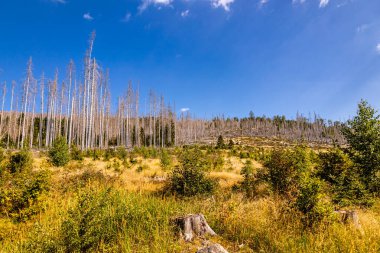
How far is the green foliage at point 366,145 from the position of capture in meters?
10.4

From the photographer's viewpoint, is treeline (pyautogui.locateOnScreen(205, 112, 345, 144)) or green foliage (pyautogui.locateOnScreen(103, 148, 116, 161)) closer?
green foliage (pyautogui.locateOnScreen(103, 148, 116, 161))

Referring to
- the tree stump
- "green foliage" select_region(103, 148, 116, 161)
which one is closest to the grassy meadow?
the tree stump

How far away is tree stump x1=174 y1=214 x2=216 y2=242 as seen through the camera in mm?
4816

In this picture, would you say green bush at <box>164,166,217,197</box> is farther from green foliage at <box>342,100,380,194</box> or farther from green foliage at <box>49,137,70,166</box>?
green foliage at <box>49,137,70,166</box>

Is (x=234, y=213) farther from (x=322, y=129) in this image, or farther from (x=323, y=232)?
(x=322, y=129)

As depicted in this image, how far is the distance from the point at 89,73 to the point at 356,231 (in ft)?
115

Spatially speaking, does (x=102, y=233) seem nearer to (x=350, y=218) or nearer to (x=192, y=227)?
(x=192, y=227)

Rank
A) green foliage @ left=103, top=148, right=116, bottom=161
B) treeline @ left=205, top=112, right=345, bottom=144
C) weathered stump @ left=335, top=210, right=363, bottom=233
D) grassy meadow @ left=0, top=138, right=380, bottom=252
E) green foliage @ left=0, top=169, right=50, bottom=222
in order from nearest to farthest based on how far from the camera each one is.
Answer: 1. grassy meadow @ left=0, top=138, right=380, bottom=252
2. weathered stump @ left=335, top=210, right=363, bottom=233
3. green foliage @ left=0, top=169, right=50, bottom=222
4. green foliage @ left=103, top=148, right=116, bottom=161
5. treeline @ left=205, top=112, right=345, bottom=144

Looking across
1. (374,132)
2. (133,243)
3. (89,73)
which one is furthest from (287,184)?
(89,73)

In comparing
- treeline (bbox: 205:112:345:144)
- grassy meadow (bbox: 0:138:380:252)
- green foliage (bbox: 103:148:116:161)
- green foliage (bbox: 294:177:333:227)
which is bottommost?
grassy meadow (bbox: 0:138:380:252)

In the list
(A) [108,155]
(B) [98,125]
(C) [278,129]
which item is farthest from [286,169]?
(C) [278,129]

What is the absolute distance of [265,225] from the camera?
533 centimetres

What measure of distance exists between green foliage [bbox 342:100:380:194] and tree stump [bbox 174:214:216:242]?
341 inches

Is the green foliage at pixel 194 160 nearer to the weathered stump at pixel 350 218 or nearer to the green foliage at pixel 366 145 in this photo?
the weathered stump at pixel 350 218
